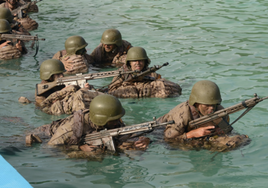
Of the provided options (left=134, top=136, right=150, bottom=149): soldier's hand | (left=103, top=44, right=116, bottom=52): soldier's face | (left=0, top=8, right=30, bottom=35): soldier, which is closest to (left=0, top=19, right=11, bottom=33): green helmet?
(left=0, top=8, right=30, bottom=35): soldier

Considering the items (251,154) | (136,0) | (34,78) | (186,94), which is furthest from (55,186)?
(136,0)

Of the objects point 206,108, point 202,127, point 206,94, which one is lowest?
point 202,127

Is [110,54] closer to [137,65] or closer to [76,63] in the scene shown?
[76,63]

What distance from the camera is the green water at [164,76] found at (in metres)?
6.93

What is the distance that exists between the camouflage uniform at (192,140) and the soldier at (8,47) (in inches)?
346

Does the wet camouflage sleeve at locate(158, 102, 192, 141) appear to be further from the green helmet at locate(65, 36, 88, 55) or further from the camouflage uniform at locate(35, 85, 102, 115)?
the green helmet at locate(65, 36, 88, 55)

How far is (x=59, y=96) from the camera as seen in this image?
10.2 metres

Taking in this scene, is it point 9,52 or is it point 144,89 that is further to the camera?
point 9,52

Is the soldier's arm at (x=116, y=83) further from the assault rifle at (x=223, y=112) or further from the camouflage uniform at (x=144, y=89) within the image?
the assault rifle at (x=223, y=112)

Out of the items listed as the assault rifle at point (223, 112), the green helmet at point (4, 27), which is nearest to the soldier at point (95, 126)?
the assault rifle at point (223, 112)

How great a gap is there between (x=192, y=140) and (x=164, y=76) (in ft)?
17.6

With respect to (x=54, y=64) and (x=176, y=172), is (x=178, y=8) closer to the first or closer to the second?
(x=54, y=64)

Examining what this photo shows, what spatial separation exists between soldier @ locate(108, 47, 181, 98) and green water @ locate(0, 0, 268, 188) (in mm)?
269

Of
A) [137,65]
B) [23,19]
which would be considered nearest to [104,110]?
[137,65]
